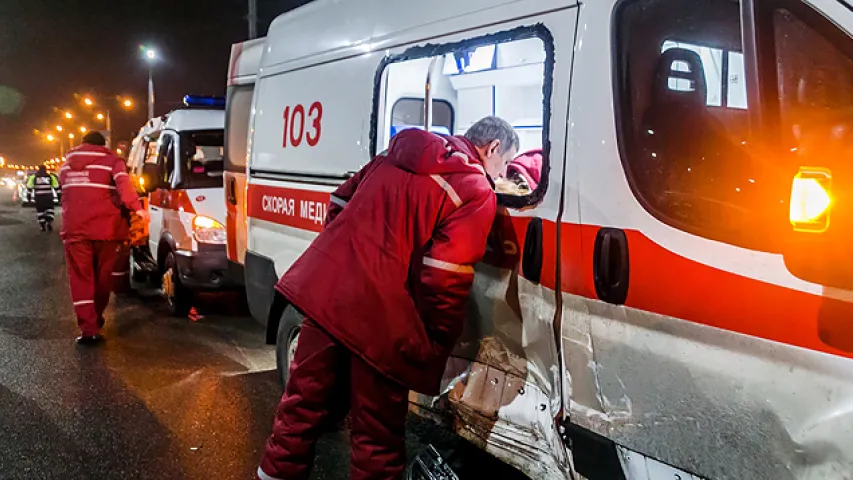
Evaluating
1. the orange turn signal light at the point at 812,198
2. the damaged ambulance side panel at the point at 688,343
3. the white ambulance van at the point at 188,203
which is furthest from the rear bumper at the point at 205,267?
the orange turn signal light at the point at 812,198

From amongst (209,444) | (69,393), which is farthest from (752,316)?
(69,393)

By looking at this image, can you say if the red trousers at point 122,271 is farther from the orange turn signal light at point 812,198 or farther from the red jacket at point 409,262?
the orange turn signal light at point 812,198

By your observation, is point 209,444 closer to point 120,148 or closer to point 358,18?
point 358,18

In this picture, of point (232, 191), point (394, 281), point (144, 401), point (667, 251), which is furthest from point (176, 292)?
point (667, 251)

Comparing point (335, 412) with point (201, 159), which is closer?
point (335, 412)

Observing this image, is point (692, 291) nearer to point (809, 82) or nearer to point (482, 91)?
point (809, 82)

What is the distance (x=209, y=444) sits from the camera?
13.7 feet

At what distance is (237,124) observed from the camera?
5699 millimetres

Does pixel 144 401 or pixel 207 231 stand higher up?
pixel 207 231

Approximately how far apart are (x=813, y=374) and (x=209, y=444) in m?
3.30

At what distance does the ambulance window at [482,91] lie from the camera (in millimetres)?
2898

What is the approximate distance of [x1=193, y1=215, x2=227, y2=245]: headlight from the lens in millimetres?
7035

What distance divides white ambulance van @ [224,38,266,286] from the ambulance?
7.43 ft

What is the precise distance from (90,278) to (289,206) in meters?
2.85
